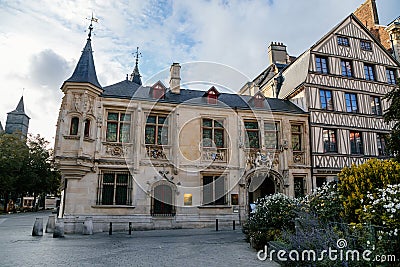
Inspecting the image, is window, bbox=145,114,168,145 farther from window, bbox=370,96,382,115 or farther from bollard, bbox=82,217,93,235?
window, bbox=370,96,382,115

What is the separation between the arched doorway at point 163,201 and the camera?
1309cm

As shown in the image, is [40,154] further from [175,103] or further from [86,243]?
[86,243]

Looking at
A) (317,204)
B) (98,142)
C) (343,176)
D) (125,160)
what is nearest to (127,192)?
(125,160)

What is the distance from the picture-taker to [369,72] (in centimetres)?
1744

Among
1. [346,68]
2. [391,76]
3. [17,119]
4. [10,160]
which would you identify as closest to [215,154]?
[346,68]

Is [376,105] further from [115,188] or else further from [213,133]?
[115,188]

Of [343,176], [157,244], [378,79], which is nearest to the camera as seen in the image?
[343,176]

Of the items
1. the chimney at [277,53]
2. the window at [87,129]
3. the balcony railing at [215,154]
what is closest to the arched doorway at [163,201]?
the balcony railing at [215,154]

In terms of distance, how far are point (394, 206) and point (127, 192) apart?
406 inches

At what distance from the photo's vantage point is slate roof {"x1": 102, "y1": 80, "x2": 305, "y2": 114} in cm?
1404

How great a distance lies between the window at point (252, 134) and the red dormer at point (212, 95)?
6.39ft

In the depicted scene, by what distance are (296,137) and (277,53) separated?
8844 millimetres

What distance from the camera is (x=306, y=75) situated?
16047mm

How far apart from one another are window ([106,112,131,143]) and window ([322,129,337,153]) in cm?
994
